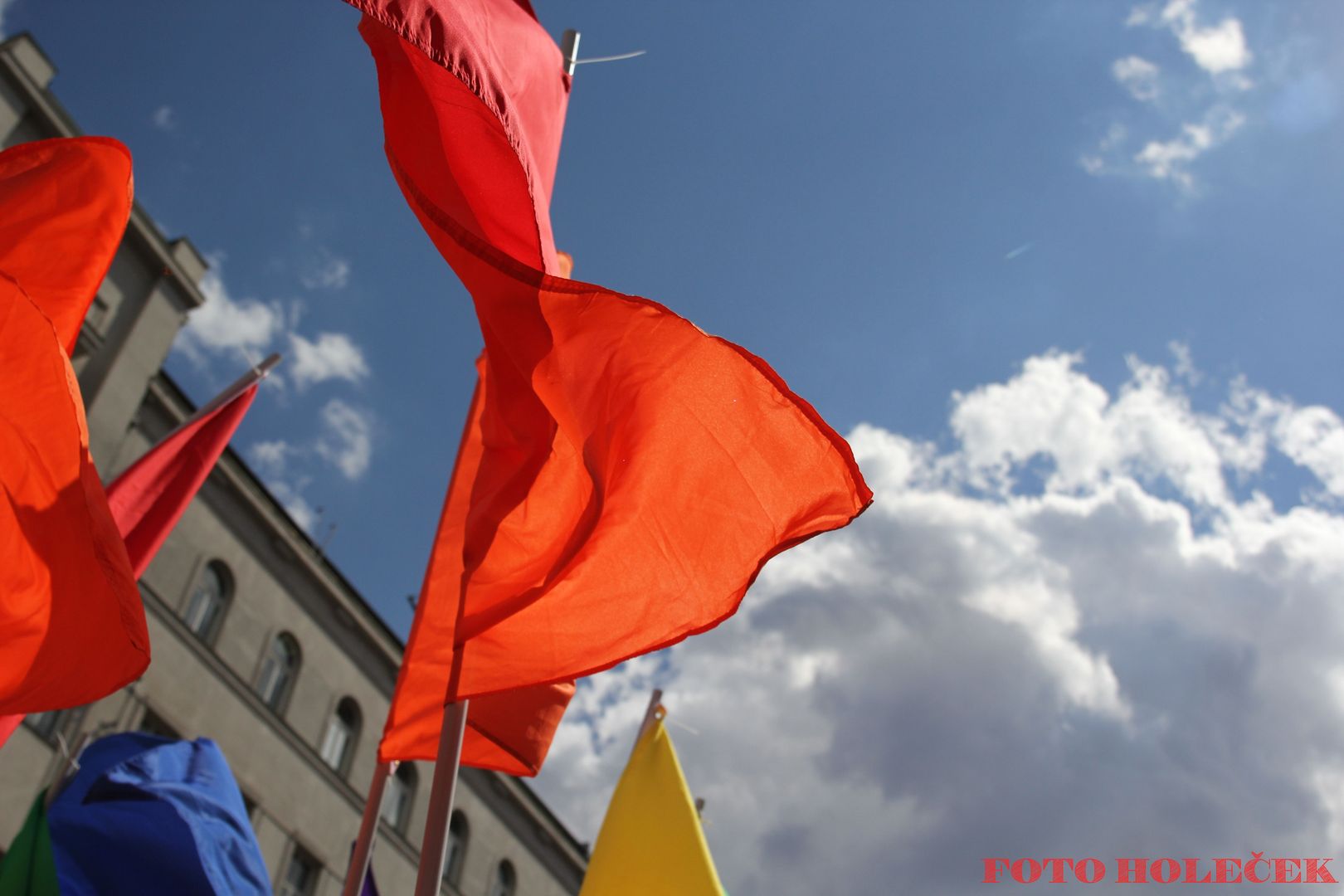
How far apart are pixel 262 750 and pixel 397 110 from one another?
16.9 metres

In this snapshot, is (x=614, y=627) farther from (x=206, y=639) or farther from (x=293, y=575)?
(x=293, y=575)

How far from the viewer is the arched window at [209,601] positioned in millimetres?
19281

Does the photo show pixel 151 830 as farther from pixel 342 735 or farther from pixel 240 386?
pixel 342 735

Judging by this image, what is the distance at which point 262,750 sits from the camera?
65.0 ft

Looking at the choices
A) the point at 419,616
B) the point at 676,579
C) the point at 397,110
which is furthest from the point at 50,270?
the point at 676,579

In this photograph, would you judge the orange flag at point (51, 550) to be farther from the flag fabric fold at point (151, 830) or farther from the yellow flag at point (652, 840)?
the yellow flag at point (652, 840)

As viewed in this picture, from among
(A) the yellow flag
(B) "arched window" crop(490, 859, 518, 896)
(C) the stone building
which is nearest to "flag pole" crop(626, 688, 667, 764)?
(A) the yellow flag

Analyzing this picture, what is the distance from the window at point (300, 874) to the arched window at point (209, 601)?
12.4 ft

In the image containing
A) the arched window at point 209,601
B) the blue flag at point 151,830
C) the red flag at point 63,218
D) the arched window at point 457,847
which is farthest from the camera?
the arched window at point 457,847

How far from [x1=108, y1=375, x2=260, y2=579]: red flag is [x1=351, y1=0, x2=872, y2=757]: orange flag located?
141 inches

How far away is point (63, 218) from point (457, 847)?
70.9ft

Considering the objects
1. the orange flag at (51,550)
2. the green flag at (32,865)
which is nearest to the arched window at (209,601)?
the green flag at (32,865)

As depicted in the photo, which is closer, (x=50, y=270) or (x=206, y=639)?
(x=50, y=270)

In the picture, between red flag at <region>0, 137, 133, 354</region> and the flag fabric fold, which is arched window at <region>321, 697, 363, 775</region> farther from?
red flag at <region>0, 137, 133, 354</region>
